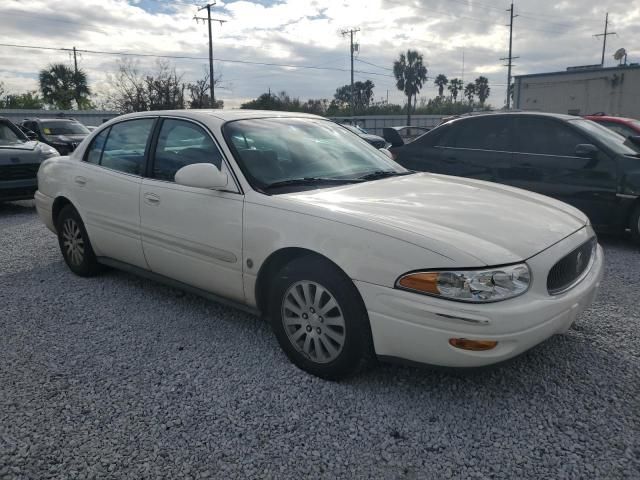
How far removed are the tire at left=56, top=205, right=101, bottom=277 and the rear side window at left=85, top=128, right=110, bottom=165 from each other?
489 mm

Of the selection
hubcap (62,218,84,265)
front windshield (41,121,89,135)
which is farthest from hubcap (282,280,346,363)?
front windshield (41,121,89,135)

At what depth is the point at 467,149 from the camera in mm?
6559

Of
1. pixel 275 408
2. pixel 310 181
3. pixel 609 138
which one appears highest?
pixel 609 138

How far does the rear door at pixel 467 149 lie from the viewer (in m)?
6.34

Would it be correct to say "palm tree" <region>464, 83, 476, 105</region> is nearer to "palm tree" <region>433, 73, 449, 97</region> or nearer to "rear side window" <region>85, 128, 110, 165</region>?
"palm tree" <region>433, 73, 449, 97</region>

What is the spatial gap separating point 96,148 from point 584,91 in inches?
971

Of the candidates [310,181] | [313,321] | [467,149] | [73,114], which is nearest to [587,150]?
[467,149]

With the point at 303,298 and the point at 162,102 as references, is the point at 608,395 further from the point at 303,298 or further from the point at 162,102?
the point at 162,102

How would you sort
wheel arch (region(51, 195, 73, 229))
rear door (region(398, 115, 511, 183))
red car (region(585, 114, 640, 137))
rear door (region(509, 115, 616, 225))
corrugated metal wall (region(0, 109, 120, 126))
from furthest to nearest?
corrugated metal wall (region(0, 109, 120, 126)) → red car (region(585, 114, 640, 137)) → rear door (region(398, 115, 511, 183)) → rear door (region(509, 115, 616, 225)) → wheel arch (region(51, 195, 73, 229))

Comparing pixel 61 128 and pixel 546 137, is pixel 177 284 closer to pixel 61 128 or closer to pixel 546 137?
pixel 546 137

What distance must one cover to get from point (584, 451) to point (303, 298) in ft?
4.91

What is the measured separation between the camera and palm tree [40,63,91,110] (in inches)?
1764

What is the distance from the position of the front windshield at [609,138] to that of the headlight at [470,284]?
166 inches

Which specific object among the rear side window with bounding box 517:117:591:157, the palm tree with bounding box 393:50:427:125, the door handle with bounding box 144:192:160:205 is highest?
the palm tree with bounding box 393:50:427:125
